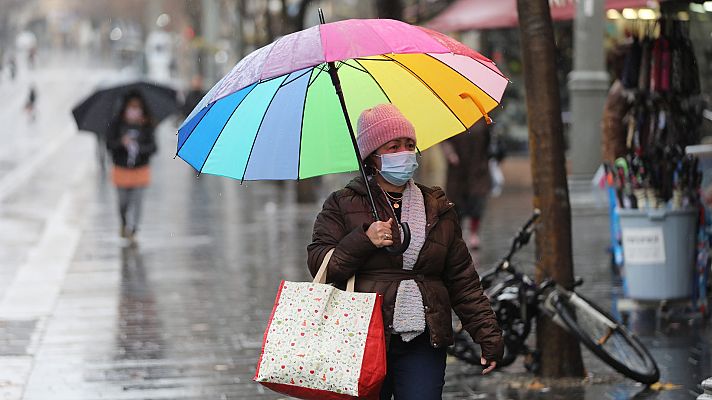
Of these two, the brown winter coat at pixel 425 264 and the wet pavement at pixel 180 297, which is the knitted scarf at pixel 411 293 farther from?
the wet pavement at pixel 180 297

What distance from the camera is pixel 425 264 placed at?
470 centimetres

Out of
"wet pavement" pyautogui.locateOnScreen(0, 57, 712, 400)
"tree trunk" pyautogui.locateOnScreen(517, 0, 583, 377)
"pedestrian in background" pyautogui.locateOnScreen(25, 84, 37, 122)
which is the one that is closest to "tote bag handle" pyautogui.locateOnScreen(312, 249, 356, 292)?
"wet pavement" pyautogui.locateOnScreen(0, 57, 712, 400)

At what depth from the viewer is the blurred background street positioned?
7520 millimetres

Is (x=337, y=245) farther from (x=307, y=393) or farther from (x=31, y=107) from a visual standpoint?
(x=31, y=107)

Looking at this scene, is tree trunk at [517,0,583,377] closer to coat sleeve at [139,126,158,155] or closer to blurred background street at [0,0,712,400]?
blurred background street at [0,0,712,400]

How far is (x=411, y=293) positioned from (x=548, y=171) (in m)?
2.78

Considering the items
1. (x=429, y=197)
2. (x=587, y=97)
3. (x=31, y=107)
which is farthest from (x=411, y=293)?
(x=31, y=107)

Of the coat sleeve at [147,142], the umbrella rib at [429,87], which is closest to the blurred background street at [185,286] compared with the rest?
the coat sleeve at [147,142]

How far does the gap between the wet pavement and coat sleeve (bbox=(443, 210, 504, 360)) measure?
A: 244 centimetres

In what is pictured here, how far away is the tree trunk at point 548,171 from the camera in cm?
715

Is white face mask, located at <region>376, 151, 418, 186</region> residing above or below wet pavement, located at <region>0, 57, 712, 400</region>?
above

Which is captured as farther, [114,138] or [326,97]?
[114,138]

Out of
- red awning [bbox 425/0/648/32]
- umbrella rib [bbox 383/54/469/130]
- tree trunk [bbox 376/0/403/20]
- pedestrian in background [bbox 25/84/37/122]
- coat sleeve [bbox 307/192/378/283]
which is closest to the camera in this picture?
coat sleeve [bbox 307/192/378/283]

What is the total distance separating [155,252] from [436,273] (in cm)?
936
